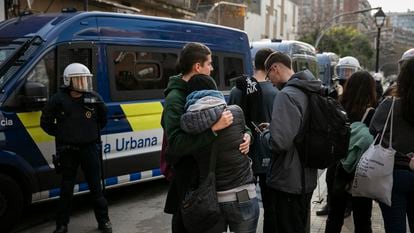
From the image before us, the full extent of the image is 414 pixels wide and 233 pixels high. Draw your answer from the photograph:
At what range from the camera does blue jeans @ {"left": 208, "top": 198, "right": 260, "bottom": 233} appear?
288cm

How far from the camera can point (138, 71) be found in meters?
6.72

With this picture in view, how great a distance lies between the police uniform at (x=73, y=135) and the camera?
4.98 m

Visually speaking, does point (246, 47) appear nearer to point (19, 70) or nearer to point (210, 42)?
point (210, 42)

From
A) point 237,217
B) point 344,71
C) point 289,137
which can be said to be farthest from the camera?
point 344,71

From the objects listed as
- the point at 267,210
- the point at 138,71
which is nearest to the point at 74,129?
the point at 138,71

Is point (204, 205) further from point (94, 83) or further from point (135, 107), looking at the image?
point (135, 107)

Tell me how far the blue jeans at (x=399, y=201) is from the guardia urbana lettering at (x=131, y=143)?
3.61 meters

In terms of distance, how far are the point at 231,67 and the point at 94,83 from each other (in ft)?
10.0

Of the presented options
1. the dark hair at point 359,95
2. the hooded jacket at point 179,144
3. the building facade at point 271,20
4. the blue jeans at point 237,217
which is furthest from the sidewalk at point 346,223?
the building facade at point 271,20

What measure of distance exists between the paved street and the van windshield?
1.75 metres

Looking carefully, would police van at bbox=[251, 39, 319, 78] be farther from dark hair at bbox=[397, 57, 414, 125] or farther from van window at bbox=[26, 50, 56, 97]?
dark hair at bbox=[397, 57, 414, 125]

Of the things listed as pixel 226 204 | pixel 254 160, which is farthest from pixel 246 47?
pixel 226 204

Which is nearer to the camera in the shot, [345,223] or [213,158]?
[213,158]

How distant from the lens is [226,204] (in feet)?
9.45
